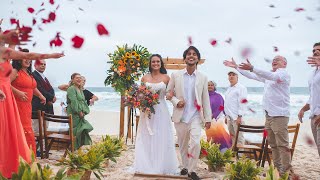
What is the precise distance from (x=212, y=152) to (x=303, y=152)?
154 inches

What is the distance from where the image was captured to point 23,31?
9.76ft

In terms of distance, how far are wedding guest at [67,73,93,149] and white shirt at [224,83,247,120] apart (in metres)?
A: 3.22

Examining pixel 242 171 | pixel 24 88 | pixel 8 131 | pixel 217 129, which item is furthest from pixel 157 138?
pixel 8 131

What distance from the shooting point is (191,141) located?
232 inches

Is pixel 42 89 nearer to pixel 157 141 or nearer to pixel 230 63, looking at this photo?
pixel 157 141

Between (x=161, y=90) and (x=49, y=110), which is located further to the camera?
(x=49, y=110)

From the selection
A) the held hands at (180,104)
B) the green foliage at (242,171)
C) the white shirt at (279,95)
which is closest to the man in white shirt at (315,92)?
the white shirt at (279,95)

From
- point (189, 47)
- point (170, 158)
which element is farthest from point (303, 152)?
point (189, 47)

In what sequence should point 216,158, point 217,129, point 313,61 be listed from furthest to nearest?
1. point 217,129
2. point 216,158
3. point 313,61

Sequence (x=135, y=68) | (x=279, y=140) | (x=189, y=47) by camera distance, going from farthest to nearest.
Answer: (x=135, y=68)
(x=189, y=47)
(x=279, y=140)

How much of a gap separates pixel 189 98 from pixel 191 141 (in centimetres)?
71

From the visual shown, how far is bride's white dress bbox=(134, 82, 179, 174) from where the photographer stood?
650cm

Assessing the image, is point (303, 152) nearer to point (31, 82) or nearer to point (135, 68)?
point (135, 68)

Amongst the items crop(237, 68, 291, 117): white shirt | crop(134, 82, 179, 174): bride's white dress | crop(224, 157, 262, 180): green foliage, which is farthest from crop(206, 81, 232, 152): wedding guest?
crop(224, 157, 262, 180): green foliage
